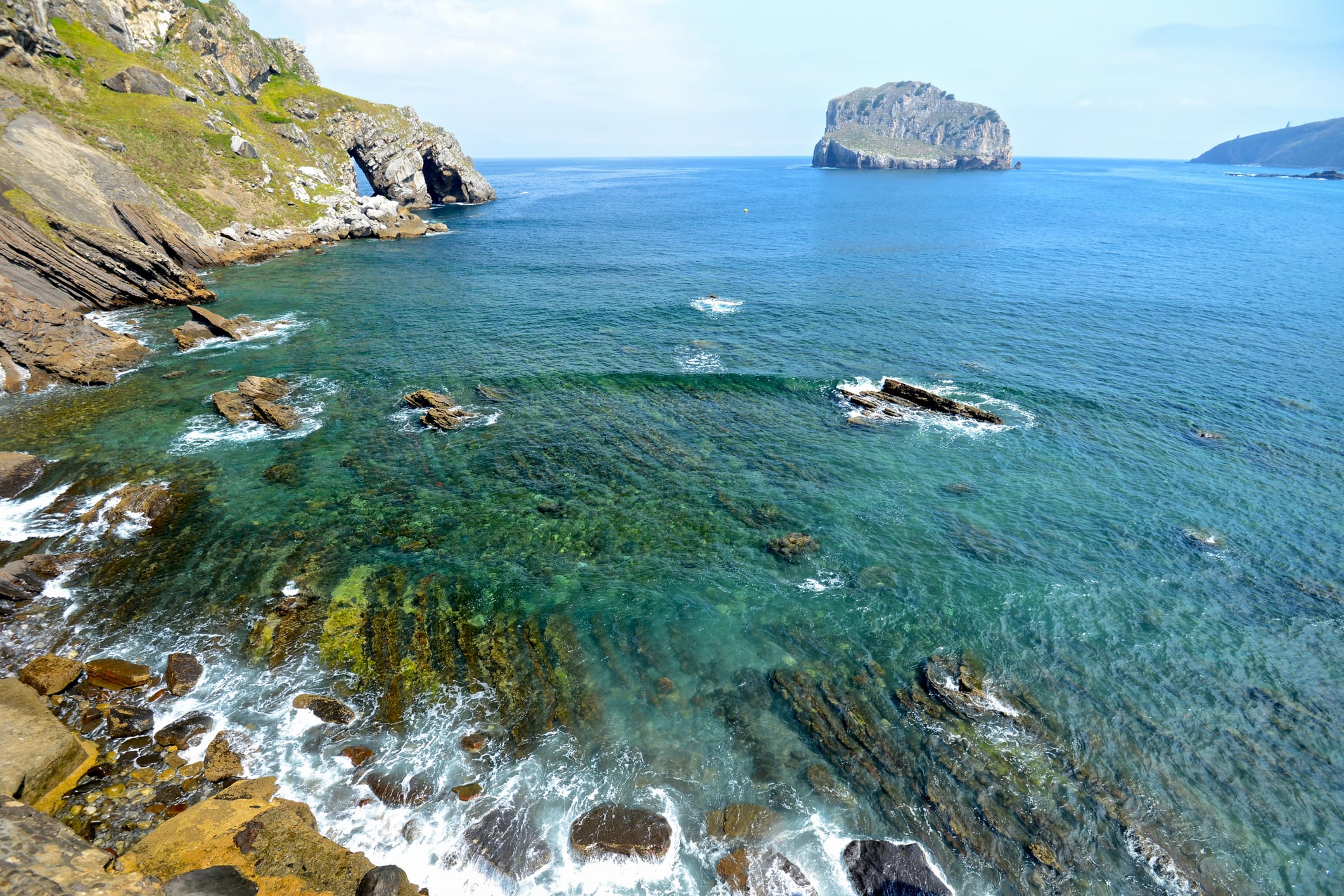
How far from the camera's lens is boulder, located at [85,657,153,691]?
23.3 meters

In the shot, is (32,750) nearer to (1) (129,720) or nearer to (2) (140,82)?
(1) (129,720)

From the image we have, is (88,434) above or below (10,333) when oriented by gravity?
below

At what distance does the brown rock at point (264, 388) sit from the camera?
1834 inches

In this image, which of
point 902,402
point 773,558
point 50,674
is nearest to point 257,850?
point 50,674

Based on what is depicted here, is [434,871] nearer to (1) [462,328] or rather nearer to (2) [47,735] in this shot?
(2) [47,735]

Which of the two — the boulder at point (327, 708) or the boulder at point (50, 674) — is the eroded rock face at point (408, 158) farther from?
the boulder at point (327, 708)

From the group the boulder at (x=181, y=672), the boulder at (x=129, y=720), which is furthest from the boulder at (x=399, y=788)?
the boulder at (x=181, y=672)

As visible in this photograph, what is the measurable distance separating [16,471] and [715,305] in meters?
63.3

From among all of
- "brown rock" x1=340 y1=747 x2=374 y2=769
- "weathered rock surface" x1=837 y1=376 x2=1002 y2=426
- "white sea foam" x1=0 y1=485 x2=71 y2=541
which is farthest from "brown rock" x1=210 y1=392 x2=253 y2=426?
"weathered rock surface" x1=837 y1=376 x2=1002 y2=426

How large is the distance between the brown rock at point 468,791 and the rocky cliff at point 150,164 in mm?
51574

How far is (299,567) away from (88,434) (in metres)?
24.4

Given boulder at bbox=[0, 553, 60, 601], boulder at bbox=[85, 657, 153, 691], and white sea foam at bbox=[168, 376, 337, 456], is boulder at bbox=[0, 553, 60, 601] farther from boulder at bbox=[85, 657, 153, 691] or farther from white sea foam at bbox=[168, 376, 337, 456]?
white sea foam at bbox=[168, 376, 337, 456]

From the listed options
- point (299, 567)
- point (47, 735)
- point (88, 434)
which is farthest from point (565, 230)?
point (47, 735)

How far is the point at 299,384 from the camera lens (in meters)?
50.7
